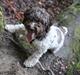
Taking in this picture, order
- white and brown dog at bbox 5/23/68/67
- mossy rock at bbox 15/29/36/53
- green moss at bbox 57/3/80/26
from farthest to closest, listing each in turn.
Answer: green moss at bbox 57/3/80/26 < mossy rock at bbox 15/29/36/53 < white and brown dog at bbox 5/23/68/67

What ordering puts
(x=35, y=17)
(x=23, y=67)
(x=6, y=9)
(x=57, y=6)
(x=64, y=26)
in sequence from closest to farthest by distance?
(x=35, y=17) → (x=23, y=67) → (x=64, y=26) → (x=6, y=9) → (x=57, y=6)

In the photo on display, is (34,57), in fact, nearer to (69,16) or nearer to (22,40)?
(22,40)

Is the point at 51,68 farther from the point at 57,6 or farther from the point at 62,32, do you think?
the point at 57,6

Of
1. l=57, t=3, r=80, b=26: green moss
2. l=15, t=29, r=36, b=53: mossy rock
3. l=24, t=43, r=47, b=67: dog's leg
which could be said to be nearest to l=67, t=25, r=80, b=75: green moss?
l=57, t=3, r=80, b=26: green moss

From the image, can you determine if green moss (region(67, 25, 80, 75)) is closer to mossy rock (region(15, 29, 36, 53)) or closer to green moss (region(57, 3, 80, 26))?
green moss (region(57, 3, 80, 26))

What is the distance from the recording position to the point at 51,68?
2691mm

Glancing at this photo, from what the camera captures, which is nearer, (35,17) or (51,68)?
(35,17)

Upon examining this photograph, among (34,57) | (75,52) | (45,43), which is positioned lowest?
(75,52)

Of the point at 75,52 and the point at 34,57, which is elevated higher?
the point at 34,57

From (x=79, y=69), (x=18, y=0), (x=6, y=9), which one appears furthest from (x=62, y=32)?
(x=18, y=0)

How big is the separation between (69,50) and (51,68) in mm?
418

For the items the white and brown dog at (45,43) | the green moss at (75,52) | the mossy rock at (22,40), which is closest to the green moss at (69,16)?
A: the green moss at (75,52)

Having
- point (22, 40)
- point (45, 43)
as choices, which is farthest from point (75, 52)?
point (22, 40)

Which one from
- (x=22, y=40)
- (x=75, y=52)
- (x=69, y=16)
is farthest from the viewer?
(x=69, y=16)
